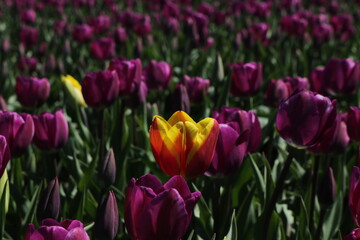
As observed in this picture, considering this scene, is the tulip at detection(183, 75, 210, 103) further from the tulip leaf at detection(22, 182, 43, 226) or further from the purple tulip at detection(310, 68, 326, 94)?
the tulip leaf at detection(22, 182, 43, 226)

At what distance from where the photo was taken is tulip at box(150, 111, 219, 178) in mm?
1147

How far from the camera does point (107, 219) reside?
1.14 metres

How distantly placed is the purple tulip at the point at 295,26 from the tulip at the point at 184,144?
3.34 metres

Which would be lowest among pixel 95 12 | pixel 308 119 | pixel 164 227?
pixel 95 12

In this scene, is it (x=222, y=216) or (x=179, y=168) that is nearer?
(x=179, y=168)

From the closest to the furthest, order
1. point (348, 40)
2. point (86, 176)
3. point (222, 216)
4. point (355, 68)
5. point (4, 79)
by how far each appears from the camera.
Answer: point (222, 216) < point (86, 176) < point (355, 68) < point (4, 79) < point (348, 40)

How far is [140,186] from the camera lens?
0.98m

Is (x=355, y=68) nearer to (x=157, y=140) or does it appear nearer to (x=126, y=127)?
(x=126, y=127)

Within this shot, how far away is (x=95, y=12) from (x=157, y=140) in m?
5.71

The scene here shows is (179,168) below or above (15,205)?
above

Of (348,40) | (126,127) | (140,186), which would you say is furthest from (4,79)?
(348,40)

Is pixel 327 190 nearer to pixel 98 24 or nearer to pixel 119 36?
pixel 119 36

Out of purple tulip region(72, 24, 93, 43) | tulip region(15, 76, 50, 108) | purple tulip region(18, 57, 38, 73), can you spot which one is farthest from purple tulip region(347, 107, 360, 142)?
purple tulip region(72, 24, 93, 43)

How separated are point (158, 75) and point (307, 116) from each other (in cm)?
133
